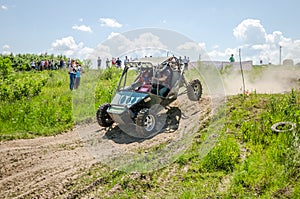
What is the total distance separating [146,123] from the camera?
9.32 m

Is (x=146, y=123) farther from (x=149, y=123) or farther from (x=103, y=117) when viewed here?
(x=103, y=117)

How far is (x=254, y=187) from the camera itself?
5.96m

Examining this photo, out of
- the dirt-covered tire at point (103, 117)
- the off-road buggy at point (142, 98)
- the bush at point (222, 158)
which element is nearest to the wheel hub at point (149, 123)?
the off-road buggy at point (142, 98)

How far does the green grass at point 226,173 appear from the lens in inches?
232

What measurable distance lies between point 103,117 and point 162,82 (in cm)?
213

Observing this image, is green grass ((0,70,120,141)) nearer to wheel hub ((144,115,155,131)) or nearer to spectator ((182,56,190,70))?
wheel hub ((144,115,155,131))

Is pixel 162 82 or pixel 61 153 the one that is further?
pixel 162 82

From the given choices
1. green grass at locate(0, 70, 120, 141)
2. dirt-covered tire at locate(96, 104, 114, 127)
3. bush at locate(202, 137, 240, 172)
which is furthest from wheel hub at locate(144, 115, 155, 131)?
bush at locate(202, 137, 240, 172)

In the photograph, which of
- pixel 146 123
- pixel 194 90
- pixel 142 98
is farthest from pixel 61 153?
pixel 194 90

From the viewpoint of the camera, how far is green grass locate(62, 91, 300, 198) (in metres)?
5.89

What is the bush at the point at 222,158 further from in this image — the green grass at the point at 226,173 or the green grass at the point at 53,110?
the green grass at the point at 53,110

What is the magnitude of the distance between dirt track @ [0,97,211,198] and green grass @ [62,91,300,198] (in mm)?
576

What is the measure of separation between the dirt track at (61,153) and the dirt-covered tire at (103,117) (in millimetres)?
276

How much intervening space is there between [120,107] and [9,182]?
3.65 metres
